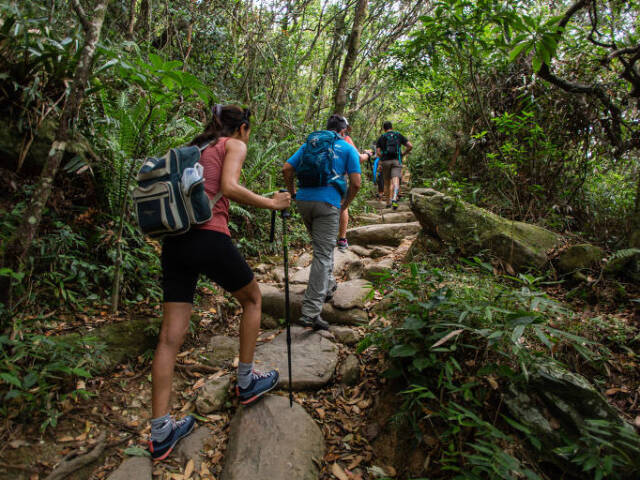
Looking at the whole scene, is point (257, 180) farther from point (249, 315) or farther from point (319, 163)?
point (249, 315)

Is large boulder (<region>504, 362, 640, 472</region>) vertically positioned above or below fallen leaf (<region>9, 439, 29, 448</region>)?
above

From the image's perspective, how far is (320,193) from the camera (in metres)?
3.54

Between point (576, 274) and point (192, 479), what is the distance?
417cm

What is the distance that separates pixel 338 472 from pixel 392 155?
7.88 m

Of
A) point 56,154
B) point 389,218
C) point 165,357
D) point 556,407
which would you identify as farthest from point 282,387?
point 389,218

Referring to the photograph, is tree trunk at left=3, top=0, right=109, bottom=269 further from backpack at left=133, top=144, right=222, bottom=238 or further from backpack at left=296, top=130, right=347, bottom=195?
backpack at left=296, top=130, right=347, bottom=195

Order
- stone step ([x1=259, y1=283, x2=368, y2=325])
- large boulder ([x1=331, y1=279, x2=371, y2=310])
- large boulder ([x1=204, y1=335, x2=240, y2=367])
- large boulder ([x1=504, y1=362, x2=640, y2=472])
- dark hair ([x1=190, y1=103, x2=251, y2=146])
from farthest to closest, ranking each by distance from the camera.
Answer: large boulder ([x1=331, y1=279, x2=371, y2=310])
stone step ([x1=259, y1=283, x2=368, y2=325])
large boulder ([x1=204, y1=335, x2=240, y2=367])
dark hair ([x1=190, y1=103, x2=251, y2=146])
large boulder ([x1=504, y1=362, x2=640, y2=472])

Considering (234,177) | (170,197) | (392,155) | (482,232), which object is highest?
(392,155)

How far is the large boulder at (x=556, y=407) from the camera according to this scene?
6.08 feet

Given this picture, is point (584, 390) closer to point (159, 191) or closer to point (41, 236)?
point (159, 191)

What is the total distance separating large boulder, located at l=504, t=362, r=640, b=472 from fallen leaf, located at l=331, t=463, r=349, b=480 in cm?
115

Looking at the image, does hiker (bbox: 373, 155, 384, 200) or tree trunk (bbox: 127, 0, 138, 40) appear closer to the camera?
tree trunk (bbox: 127, 0, 138, 40)

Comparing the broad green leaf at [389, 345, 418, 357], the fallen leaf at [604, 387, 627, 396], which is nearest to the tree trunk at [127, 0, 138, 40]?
the broad green leaf at [389, 345, 418, 357]

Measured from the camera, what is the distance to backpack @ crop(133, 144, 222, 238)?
2057 mm
